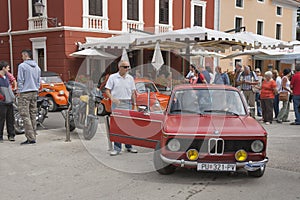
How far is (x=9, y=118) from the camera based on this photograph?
28.1ft

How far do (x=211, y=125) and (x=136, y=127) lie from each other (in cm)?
141

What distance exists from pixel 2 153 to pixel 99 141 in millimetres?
2207

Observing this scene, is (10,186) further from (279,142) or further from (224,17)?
(224,17)

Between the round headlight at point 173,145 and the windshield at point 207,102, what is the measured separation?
907 millimetres

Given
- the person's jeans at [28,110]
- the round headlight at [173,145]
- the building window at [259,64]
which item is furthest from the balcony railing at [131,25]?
the round headlight at [173,145]

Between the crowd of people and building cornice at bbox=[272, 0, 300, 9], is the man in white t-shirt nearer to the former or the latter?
the crowd of people

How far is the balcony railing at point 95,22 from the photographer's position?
2049cm

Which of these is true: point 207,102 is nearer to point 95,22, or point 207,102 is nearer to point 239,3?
point 95,22

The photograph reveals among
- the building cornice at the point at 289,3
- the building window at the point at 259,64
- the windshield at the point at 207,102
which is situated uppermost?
the building cornice at the point at 289,3

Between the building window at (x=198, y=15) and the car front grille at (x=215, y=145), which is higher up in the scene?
the building window at (x=198, y=15)

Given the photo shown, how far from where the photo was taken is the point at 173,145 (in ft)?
17.8

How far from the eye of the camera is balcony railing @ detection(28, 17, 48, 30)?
2048 cm

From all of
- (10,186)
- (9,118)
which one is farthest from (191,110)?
(9,118)

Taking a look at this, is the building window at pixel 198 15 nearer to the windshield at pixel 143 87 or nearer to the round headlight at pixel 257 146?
the windshield at pixel 143 87
